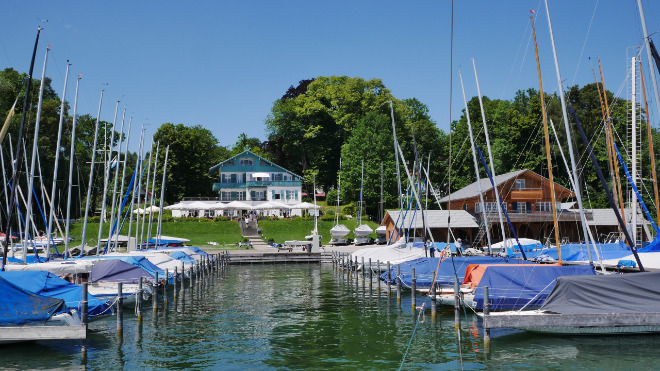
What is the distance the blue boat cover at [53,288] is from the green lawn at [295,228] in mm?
56208

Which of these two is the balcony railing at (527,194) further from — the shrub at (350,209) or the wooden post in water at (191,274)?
the wooden post in water at (191,274)

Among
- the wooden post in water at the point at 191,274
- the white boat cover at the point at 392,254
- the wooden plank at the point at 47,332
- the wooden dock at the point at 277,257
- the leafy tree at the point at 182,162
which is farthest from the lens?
the leafy tree at the point at 182,162

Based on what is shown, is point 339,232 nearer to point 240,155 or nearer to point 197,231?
point 197,231

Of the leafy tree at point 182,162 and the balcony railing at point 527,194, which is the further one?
the leafy tree at point 182,162

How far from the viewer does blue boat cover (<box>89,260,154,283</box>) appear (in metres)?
30.3

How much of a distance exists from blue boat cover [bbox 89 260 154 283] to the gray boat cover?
783 inches

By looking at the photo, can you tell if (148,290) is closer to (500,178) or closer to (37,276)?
(37,276)

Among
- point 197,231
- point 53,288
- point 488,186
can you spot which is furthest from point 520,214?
point 53,288

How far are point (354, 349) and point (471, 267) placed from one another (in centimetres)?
855

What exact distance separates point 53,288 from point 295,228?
2413 inches

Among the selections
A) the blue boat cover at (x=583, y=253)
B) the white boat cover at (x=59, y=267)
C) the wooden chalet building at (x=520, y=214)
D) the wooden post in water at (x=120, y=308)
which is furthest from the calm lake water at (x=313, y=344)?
the wooden chalet building at (x=520, y=214)

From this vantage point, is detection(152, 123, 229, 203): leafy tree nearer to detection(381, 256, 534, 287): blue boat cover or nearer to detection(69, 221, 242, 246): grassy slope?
detection(69, 221, 242, 246): grassy slope

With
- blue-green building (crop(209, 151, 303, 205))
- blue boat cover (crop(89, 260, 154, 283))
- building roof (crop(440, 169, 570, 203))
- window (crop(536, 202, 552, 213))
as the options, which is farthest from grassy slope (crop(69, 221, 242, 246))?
blue boat cover (crop(89, 260, 154, 283))

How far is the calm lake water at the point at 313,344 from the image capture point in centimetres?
1972
